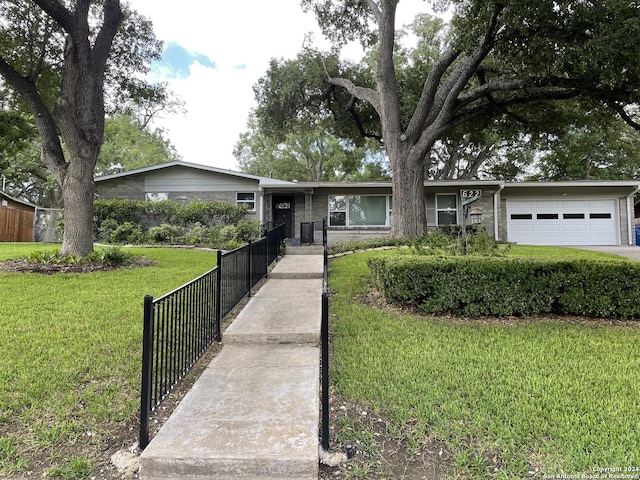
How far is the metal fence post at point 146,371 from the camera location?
219cm

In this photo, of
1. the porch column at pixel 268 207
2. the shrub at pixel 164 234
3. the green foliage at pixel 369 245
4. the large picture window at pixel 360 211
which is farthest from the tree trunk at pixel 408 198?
the shrub at pixel 164 234

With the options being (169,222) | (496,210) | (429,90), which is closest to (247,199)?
(169,222)

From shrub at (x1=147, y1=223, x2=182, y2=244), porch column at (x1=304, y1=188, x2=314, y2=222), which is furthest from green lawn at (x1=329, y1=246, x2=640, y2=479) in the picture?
porch column at (x1=304, y1=188, x2=314, y2=222)

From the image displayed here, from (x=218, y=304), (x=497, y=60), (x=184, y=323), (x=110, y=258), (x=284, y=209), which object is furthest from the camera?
(x=284, y=209)

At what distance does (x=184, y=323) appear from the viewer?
3.00m

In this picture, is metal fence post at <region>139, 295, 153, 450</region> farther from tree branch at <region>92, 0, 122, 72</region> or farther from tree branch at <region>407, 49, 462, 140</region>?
tree branch at <region>407, 49, 462, 140</region>

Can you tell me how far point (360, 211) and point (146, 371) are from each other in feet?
45.4

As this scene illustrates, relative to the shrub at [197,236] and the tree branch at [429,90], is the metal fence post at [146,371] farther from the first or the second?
the tree branch at [429,90]

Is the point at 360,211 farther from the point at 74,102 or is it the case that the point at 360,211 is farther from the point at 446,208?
the point at 74,102

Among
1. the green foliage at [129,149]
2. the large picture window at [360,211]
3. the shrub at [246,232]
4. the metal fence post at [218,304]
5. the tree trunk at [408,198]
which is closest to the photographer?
the metal fence post at [218,304]

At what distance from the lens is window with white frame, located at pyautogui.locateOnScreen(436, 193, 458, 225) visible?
15.6m

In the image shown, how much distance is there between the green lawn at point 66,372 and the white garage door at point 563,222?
1559cm

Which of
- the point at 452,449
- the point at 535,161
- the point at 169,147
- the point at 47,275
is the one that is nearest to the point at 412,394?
the point at 452,449

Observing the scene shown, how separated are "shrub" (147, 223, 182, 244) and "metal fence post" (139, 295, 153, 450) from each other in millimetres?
11237
